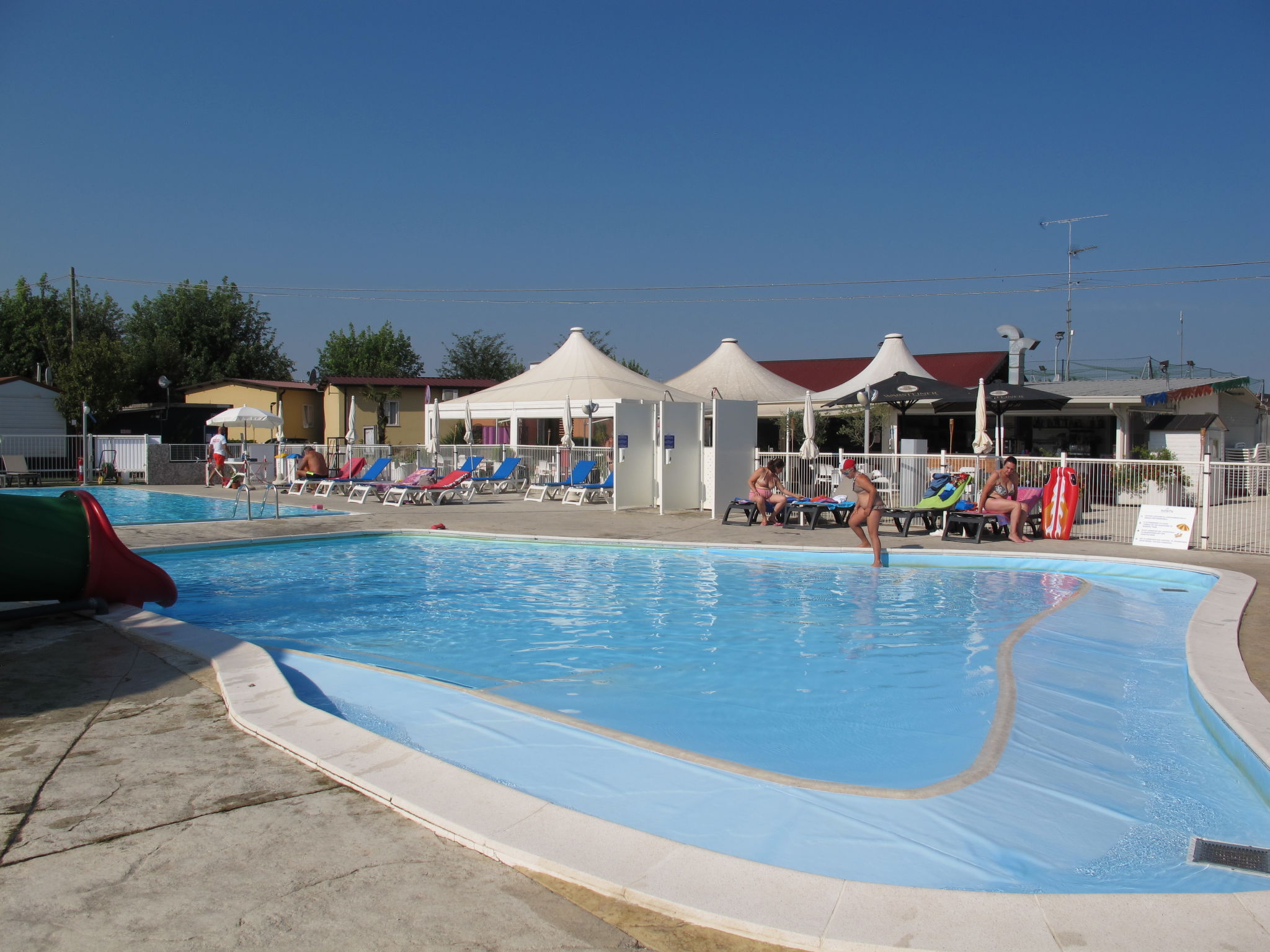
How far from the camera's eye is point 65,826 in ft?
10.3

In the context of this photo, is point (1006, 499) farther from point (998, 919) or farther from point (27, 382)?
point (27, 382)

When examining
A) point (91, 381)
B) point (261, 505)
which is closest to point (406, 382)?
point (91, 381)

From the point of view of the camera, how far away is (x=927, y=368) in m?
33.2

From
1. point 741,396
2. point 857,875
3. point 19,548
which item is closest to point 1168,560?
point 857,875

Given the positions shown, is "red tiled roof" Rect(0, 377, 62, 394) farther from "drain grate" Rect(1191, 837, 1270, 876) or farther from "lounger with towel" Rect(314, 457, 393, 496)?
"drain grate" Rect(1191, 837, 1270, 876)

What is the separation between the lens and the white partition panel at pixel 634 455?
666 inches

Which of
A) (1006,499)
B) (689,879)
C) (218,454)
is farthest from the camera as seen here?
(218,454)

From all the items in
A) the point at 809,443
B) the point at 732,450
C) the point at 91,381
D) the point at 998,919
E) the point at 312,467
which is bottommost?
the point at 998,919

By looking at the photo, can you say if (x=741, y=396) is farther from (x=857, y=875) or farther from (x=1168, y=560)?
(x=857, y=875)

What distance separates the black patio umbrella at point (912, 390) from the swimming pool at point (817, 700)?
7548mm

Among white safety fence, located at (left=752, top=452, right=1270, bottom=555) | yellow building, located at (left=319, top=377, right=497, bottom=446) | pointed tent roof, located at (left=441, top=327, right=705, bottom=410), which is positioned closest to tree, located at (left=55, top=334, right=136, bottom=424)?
yellow building, located at (left=319, top=377, right=497, bottom=446)

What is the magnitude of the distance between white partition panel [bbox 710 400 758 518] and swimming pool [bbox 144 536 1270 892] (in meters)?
4.21

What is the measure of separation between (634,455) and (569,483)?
8.83 feet

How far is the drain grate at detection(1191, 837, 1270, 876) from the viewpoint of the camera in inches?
139
